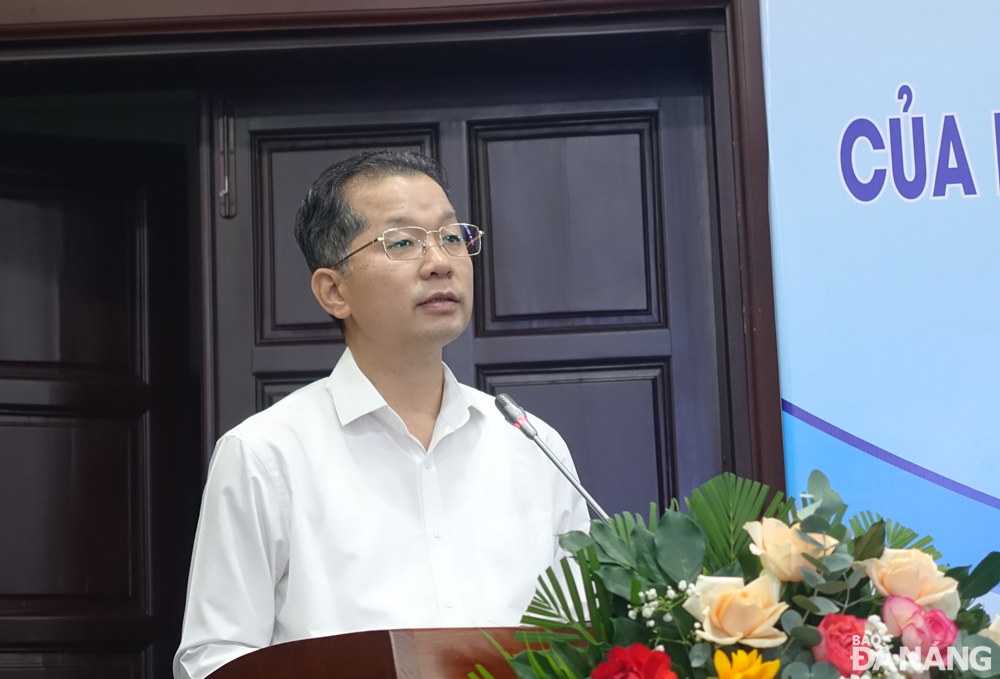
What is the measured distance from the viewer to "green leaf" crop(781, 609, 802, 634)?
2.81ft

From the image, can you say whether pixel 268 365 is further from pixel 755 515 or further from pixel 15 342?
pixel 755 515

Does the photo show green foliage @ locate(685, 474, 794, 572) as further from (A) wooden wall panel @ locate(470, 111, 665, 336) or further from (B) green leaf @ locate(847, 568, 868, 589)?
(A) wooden wall panel @ locate(470, 111, 665, 336)

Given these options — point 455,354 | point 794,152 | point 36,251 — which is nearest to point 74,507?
point 36,251

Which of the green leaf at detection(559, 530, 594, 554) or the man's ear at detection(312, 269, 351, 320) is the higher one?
the man's ear at detection(312, 269, 351, 320)

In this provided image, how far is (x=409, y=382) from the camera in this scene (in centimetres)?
188

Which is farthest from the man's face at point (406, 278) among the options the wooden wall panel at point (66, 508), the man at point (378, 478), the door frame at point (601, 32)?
the wooden wall panel at point (66, 508)

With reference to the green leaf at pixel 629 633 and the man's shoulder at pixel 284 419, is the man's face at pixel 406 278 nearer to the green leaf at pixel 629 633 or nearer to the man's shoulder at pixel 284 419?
the man's shoulder at pixel 284 419

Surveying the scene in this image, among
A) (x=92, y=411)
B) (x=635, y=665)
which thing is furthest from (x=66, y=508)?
(x=635, y=665)

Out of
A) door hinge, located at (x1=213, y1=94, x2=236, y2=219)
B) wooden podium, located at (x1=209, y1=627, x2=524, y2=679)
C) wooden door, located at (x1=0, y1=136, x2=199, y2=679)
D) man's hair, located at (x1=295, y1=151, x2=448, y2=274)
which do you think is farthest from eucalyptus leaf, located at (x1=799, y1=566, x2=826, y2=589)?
wooden door, located at (x1=0, y1=136, x2=199, y2=679)

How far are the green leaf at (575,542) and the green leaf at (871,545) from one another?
216 millimetres

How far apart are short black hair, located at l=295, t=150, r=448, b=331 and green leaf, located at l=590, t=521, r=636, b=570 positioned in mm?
1009

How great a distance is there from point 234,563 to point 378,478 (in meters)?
0.27

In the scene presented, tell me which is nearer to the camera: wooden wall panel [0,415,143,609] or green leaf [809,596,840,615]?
green leaf [809,596,840,615]

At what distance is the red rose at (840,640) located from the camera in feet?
2.69
